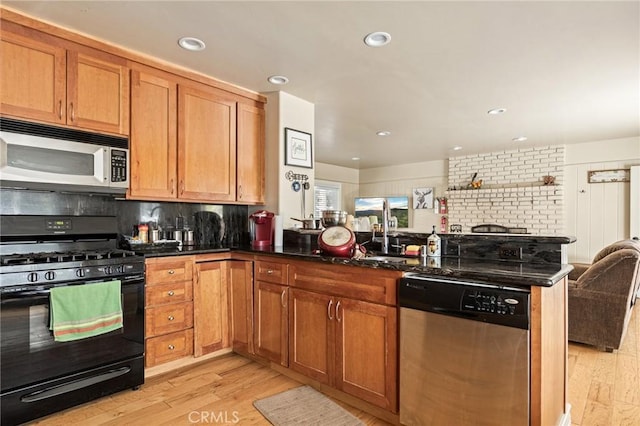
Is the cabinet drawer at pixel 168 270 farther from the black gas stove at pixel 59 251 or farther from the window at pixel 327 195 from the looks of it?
the window at pixel 327 195

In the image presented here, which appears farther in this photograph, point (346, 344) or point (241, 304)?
point (241, 304)

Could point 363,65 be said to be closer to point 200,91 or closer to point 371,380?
point 200,91

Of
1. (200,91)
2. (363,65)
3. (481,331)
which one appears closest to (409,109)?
(363,65)

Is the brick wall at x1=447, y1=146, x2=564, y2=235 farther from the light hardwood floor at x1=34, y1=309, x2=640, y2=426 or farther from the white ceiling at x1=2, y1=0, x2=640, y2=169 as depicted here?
the light hardwood floor at x1=34, y1=309, x2=640, y2=426

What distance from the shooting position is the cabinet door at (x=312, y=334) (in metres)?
2.23

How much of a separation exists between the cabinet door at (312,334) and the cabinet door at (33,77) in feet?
6.38

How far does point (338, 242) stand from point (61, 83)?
2064 millimetres

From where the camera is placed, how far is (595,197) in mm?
5324

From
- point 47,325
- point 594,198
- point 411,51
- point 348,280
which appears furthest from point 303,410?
point 594,198

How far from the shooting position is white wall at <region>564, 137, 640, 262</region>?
16.8ft

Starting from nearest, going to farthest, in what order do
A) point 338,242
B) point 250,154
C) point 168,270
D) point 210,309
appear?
point 338,242 < point 168,270 < point 210,309 < point 250,154

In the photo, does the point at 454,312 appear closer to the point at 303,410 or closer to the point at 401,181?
the point at 303,410

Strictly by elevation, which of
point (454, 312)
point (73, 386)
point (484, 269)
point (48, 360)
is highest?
point (484, 269)

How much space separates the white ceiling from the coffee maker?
3.89ft
